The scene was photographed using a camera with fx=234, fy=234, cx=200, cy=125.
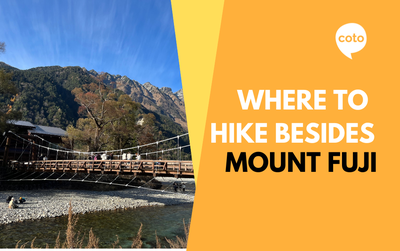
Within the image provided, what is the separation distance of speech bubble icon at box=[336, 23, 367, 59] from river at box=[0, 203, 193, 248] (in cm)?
852

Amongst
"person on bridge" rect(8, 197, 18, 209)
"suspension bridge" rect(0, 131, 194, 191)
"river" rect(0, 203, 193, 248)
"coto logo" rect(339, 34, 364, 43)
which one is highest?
"coto logo" rect(339, 34, 364, 43)

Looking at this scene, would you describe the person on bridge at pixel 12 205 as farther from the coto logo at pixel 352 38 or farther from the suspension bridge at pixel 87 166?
the coto logo at pixel 352 38

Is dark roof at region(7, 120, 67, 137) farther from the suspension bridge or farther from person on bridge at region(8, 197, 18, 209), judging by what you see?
person on bridge at region(8, 197, 18, 209)

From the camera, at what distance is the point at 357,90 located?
4.26 meters

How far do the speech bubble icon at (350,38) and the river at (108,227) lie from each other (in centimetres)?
852

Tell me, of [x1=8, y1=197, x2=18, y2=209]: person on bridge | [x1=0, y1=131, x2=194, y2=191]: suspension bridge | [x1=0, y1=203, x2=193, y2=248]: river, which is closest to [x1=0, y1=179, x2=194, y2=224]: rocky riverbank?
[x1=8, y1=197, x2=18, y2=209]: person on bridge

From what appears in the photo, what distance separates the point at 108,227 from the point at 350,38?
11.7m

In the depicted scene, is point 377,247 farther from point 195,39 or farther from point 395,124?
point 195,39

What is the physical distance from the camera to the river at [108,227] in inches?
352

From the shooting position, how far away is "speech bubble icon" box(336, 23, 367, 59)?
14.4 ft

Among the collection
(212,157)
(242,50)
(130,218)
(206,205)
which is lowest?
(130,218)

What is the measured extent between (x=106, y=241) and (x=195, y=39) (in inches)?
331

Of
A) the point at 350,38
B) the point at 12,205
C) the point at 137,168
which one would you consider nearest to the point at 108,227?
the point at 137,168

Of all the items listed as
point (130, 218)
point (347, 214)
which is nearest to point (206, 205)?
point (347, 214)
